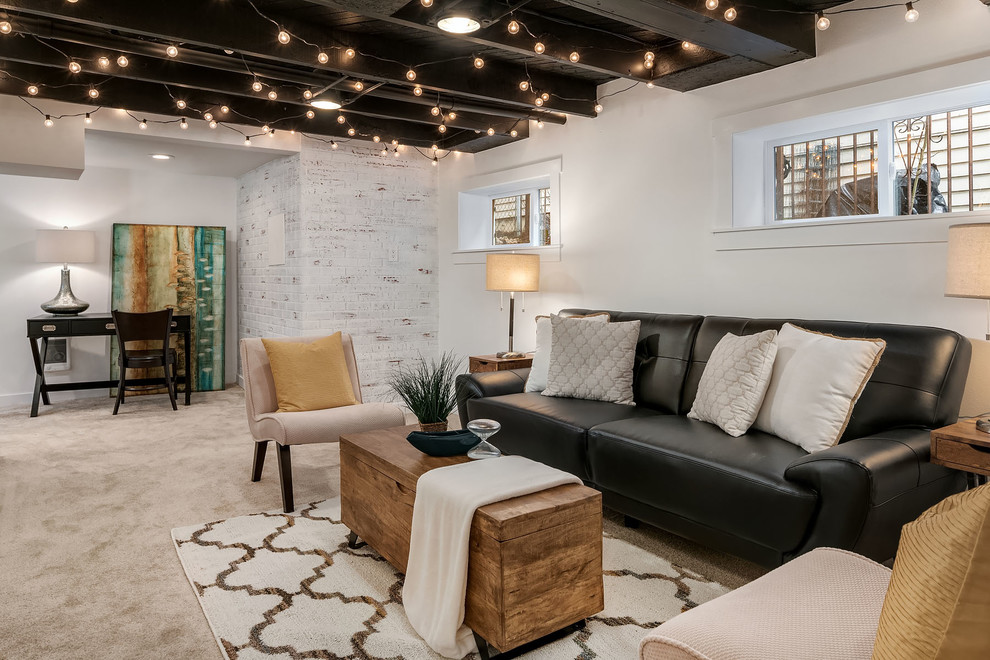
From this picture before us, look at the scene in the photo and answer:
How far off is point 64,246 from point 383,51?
396cm

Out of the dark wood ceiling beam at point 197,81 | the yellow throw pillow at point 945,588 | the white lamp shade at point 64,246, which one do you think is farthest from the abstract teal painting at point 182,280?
the yellow throw pillow at point 945,588

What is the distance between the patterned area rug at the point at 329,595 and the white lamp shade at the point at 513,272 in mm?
2149

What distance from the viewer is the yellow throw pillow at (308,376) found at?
3.44 metres

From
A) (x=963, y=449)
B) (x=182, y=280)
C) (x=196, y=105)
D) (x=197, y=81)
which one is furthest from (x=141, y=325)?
(x=963, y=449)

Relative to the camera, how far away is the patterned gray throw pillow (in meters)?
3.42

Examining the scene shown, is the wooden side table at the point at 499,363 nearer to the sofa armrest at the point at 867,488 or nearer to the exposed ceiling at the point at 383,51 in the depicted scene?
the exposed ceiling at the point at 383,51

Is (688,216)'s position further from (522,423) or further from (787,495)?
(787,495)

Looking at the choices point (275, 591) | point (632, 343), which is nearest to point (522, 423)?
point (632, 343)

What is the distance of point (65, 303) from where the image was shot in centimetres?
582

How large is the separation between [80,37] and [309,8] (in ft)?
3.67

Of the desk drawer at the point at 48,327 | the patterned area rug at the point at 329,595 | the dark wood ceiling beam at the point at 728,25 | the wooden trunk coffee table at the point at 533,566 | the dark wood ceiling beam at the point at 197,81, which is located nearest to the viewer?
the wooden trunk coffee table at the point at 533,566

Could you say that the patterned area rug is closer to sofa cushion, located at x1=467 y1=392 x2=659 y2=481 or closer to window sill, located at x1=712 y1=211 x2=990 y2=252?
sofa cushion, located at x1=467 y1=392 x2=659 y2=481

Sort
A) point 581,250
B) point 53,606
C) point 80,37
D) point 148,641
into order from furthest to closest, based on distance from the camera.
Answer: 1. point 581,250
2. point 80,37
3. point 53,606
4. point 148,641

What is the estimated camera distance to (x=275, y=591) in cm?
232
